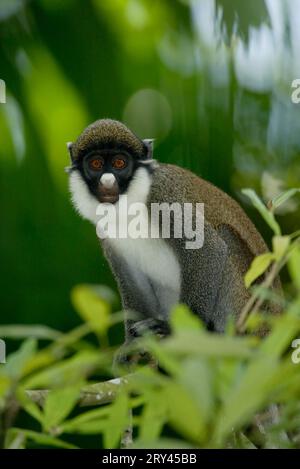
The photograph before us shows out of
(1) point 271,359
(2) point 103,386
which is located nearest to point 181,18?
(2) point 103,386

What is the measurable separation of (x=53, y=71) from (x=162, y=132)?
51 cm

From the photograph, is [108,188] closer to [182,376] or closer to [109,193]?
[109,193]

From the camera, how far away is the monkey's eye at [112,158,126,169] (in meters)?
2.51

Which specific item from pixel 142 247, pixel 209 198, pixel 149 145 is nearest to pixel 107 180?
pixel 149 145

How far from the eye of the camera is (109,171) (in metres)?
2.52

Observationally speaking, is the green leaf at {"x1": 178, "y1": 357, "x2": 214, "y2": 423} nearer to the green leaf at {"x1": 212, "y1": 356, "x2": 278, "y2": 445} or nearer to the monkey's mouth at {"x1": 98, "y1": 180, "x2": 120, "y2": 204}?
the green leaf at {"x1": 212, "y1": 356, "x2": 278, "y2": 445}

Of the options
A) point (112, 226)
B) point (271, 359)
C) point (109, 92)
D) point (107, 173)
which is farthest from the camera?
point (109, 92)

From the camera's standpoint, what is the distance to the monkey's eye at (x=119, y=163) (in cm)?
251

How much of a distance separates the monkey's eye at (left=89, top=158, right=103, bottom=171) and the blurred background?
333 mm

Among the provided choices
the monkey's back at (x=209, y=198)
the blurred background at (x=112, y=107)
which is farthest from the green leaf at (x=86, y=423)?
the blurred background at (x=112, y=107)

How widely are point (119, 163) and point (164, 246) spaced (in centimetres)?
35

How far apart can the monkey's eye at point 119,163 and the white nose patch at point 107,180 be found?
0.05m
